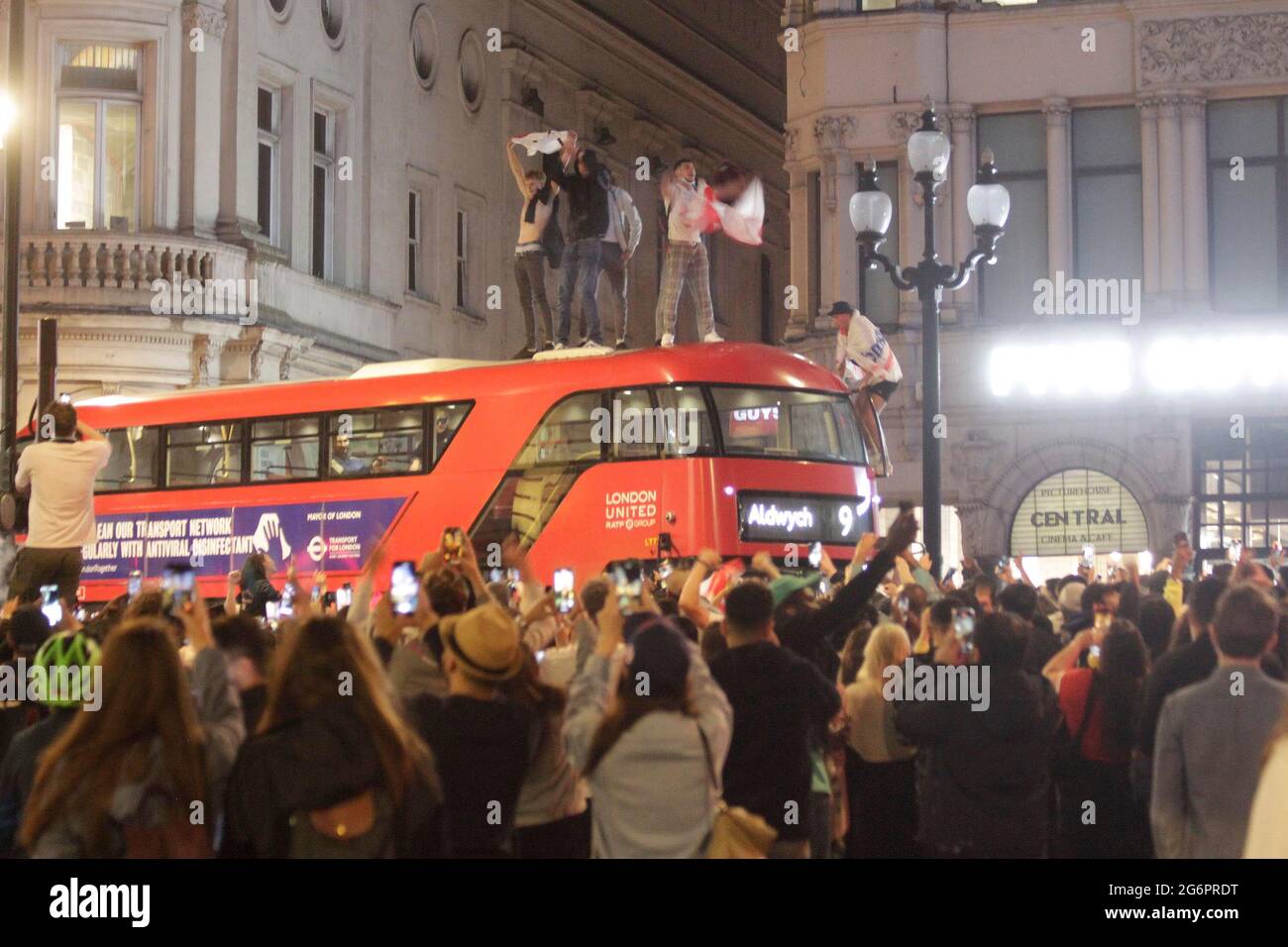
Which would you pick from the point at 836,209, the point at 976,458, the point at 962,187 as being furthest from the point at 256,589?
the point at 962,187

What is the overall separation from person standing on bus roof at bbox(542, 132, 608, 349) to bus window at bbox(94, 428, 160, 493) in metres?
6.90

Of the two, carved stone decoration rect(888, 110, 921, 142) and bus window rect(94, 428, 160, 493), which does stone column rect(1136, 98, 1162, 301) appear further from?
bus window rect(94, 428, 160, 493)

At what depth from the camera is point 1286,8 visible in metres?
36.8

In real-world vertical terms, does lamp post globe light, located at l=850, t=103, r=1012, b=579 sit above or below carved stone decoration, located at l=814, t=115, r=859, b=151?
below

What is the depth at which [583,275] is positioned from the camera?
23.1 m

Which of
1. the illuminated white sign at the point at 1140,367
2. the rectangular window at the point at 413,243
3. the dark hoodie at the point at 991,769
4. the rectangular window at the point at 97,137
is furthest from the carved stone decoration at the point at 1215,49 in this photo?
the dark hoodie at the point at 991,769

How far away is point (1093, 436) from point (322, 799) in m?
31.9

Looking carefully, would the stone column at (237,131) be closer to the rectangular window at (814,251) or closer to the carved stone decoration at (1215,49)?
the rectangular window at (814,251)

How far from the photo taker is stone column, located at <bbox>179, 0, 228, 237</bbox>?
3359cm

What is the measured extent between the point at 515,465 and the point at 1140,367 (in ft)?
54.0

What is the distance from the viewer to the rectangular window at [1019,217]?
38.1 m

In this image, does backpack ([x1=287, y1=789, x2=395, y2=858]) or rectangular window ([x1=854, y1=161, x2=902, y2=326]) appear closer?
backpack ([x1=287, y1=789, x2=395, y2=858])

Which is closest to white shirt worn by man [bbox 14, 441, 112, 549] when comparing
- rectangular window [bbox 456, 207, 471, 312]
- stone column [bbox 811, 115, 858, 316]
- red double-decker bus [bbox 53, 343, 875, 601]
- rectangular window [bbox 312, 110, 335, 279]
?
red double-decker bus [bbox 53, 343, 875, 601]

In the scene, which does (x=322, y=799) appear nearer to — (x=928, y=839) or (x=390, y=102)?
(x=928, y=839)
